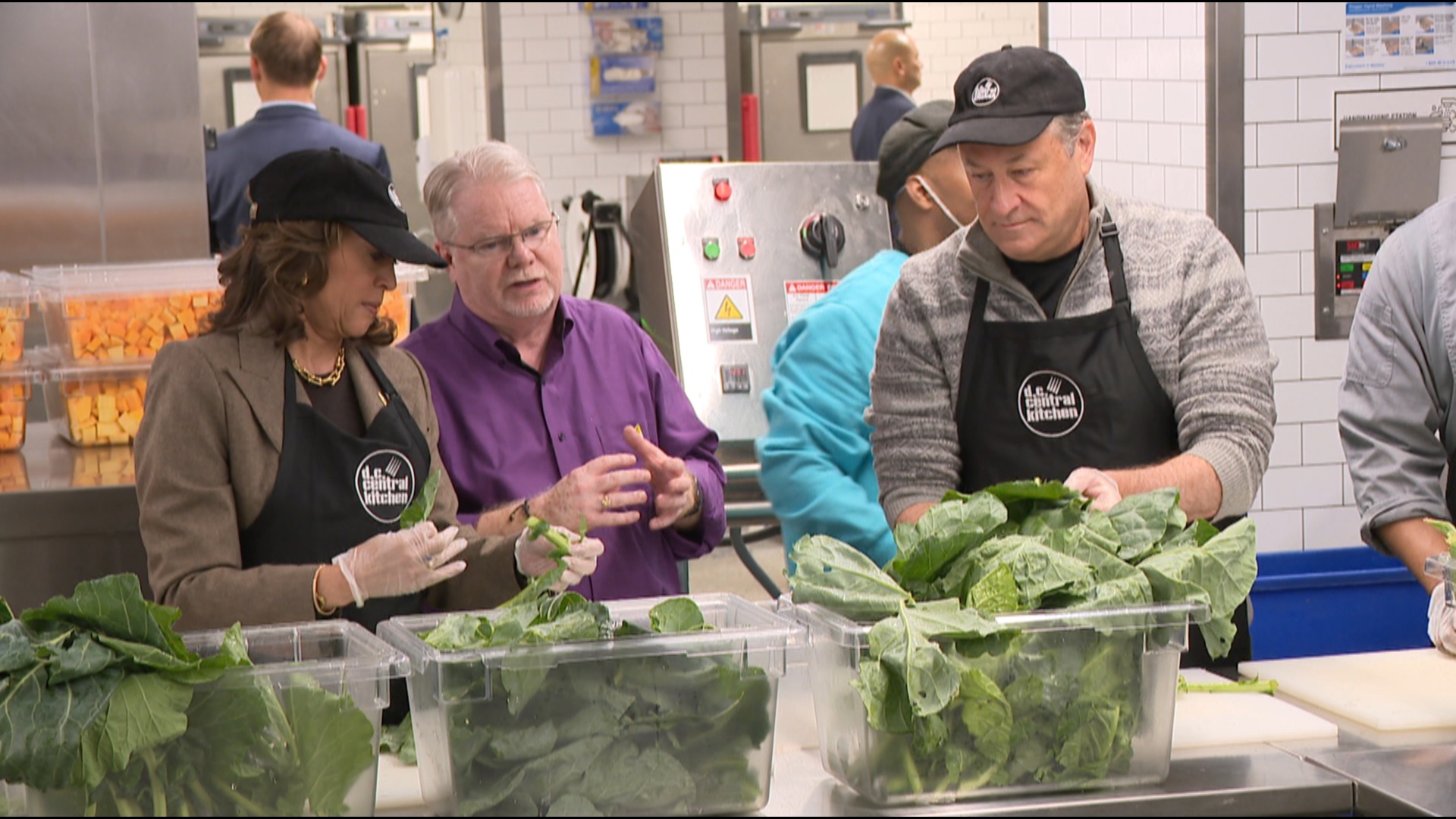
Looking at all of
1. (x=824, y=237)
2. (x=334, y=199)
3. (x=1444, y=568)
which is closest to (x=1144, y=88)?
(x=824, y=237)

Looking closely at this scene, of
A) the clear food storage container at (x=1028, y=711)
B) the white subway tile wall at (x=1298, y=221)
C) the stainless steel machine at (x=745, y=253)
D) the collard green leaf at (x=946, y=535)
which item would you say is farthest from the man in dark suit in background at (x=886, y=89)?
the clear food storage container at (x=1028, y=711)

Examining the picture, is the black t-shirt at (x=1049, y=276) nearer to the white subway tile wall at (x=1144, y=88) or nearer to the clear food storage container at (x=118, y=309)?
the white subway tile wall at (x=1144, y=88)

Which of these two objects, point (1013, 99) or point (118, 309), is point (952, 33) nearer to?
point (118, 309)

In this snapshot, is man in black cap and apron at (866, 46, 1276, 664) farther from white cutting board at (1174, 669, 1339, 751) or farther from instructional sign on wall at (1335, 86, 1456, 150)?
instructional sign on wall at (1335, 86, 1456, 150)

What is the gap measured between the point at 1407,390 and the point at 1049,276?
768mm

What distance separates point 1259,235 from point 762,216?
5.53 ft

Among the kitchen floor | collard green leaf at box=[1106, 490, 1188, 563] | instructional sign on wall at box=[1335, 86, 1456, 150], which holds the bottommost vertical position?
the kitchen floor

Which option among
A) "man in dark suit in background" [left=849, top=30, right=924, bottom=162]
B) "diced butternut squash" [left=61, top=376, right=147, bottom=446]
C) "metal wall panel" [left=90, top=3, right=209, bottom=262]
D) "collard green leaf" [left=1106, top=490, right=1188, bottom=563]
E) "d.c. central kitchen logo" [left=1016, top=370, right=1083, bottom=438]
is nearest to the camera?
"collard green leaf" [left=1106, top=490, right=1188, bottom=563]

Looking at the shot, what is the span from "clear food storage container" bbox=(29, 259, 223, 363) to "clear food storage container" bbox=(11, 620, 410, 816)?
1.97m

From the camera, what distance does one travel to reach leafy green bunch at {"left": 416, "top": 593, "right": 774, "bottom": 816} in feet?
5.83

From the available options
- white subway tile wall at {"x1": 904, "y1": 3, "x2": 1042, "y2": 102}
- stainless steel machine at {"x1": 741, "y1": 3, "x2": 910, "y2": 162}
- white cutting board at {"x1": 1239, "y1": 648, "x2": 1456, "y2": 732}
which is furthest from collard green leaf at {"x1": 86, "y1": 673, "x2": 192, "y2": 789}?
white subway tile wall at {"x1": 904, "y1": 3, "x2": 1042, "y2": 102}

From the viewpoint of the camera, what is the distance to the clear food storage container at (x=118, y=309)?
140 inches

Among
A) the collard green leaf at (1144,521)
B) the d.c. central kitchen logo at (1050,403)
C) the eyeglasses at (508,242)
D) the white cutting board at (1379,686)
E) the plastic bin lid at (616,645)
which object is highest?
the eyeglasses at (508,242)

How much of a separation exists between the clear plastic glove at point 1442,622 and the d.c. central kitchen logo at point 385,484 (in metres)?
1.79
